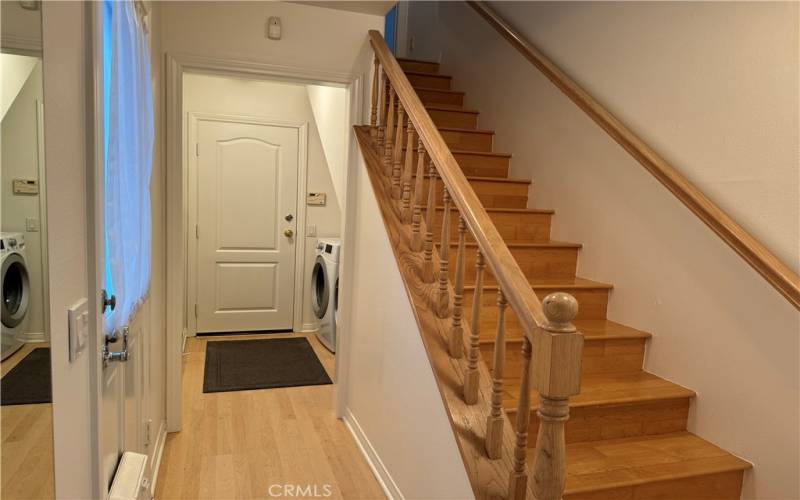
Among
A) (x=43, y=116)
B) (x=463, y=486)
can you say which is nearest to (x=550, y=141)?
(x=463, y=486)

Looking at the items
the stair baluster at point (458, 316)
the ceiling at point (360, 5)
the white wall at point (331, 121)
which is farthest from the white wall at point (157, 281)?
the white wall at point (331, 121)

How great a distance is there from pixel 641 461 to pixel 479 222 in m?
1.06

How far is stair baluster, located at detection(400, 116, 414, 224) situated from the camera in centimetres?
231

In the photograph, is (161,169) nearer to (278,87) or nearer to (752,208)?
(278,87)

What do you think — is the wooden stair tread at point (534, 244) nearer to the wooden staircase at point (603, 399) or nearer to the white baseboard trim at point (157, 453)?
the wooden staircase at point (603, 399)

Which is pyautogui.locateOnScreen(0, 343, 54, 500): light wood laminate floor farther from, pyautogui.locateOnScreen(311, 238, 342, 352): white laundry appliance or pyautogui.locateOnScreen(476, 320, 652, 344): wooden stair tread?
pyautogui.locateOnScreen(311, 238, 342, 352): white laundry appliance

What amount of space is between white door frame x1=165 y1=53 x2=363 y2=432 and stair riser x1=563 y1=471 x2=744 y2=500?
7.17ft

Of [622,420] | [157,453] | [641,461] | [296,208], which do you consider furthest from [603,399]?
[296,208]

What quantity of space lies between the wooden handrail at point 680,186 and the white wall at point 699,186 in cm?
10

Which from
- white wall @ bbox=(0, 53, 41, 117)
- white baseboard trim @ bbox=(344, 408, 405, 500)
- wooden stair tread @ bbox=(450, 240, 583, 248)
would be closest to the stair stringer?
wooden stair tread @ bbox=(450, 240, 583, 248)

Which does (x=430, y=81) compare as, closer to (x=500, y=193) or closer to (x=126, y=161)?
(x=500, y=193)

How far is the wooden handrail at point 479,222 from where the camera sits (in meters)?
1.35

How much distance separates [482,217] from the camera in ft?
5.46

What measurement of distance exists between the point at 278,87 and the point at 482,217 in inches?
146
